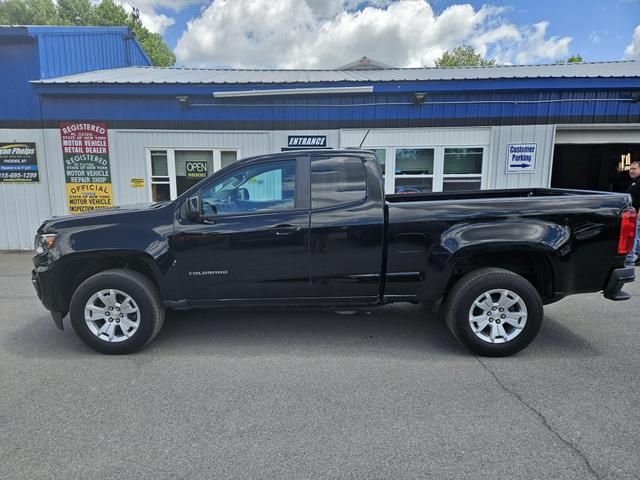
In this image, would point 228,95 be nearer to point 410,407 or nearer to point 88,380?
point 88,380

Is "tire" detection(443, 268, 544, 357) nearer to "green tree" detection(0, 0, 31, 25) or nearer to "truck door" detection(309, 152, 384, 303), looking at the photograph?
"truck door" detection(309, 152, 384, 303)

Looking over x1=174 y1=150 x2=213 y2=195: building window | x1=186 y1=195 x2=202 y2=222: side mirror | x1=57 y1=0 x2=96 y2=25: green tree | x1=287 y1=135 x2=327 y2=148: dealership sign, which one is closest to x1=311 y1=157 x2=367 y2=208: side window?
x1=186 y1=195 x2=202 y2=222: side mirror

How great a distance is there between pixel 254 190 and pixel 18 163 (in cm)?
816

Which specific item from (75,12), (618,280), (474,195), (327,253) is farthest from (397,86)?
(75,12)

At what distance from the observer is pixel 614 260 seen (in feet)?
11.9

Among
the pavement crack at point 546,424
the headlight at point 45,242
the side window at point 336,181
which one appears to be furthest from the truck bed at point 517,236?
the headlight at point 45,242

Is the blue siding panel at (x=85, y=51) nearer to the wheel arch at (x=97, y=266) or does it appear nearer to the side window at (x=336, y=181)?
the wheel arch at (x=97, y=266)

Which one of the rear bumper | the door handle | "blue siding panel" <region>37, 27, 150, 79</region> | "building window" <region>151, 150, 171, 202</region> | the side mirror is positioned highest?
"blue siding panel" <region>37, 27, 150, 79</region>

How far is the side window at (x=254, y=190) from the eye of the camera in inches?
149

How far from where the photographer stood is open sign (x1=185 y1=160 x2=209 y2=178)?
9.20 m

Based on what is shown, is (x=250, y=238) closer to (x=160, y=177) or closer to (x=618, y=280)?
(x=618, y=280)

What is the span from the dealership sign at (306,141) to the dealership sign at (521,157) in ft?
14.1

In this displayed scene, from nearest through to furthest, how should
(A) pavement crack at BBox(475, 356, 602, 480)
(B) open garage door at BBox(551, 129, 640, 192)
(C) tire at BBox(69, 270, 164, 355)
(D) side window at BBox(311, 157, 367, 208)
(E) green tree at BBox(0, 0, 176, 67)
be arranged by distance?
(A) pavement crack at BBox(475, 356, 602, 480), (C) tire at BBox(69, 270, 164, 355), (D) side window at BBox(311, 157, 367, 208), (B) open garage door at BBox(551, 129, 640, 192), (E) green tree at BBox(0, 0, 176, 67)

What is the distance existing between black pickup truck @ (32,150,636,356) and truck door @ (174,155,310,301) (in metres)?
0.01
